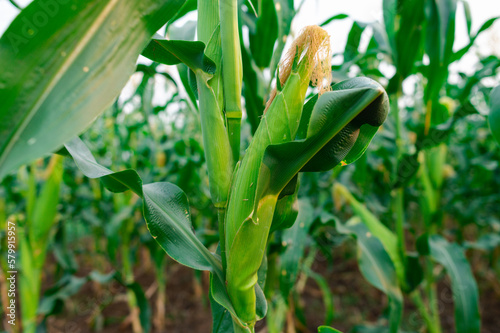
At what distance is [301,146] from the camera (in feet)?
1.47

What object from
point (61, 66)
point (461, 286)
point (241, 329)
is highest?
point (61, 66)

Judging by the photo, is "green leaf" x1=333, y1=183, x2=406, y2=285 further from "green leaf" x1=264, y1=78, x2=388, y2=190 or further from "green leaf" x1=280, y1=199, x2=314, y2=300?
"green leaf" x1=264, y1=78, x2=388, y2=190

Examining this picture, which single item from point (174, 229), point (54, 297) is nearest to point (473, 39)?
point (174, 229)

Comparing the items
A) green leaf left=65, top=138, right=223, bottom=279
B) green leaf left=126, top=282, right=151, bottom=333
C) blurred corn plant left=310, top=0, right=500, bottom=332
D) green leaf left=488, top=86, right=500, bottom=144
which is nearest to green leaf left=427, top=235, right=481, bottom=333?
blurred corn plant left=310, top=0, right=500, bottom=332

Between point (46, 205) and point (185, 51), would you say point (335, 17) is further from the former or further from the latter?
point (46, 205)

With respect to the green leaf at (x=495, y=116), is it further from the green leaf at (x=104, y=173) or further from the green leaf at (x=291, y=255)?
the green leaf at (x=104, y=173)

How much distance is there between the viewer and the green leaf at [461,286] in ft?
3.10

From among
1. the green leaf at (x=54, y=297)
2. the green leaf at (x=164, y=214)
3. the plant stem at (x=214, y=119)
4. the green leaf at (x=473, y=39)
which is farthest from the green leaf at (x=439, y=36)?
the green leaf at (x=54, y=297)

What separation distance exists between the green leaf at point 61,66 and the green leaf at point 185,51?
5.0 inches

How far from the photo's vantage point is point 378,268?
1078 millimetres

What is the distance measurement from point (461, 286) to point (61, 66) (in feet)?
4.14

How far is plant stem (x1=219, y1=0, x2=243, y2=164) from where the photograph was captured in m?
0.50

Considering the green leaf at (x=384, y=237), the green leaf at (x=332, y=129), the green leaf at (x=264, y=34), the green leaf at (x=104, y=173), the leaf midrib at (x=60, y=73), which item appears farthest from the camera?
the green leaf at (x=384, y=237)

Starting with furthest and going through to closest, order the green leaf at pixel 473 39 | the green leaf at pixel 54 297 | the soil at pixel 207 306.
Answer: the soil at pixel 207 306
the green leaf at pixel 54 297
the green leaf at pixel 473 39
